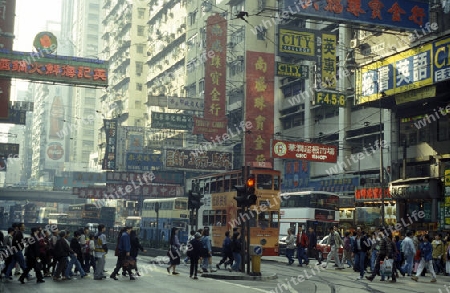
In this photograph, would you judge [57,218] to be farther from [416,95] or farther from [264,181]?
[416,95]

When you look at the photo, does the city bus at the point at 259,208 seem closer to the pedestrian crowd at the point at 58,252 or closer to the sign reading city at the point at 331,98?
the sign reading city at the point at 331,98

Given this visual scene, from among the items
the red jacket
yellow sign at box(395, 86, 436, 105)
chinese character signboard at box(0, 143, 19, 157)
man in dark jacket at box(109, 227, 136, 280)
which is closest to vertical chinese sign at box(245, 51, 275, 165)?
chinese character signboard at box(0, 143, 19, 157)

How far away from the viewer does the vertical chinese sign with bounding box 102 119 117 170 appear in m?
68.0

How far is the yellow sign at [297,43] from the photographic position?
2958cm

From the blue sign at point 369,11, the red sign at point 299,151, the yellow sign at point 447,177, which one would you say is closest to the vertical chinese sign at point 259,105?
the red sign at point 299,151

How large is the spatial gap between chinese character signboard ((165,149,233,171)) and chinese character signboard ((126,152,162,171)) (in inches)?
339

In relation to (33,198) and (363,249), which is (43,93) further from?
(363,249)

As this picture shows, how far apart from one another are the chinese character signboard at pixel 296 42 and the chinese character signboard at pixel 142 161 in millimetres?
35759

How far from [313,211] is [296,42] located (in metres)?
11.3

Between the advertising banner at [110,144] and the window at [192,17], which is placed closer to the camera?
the advertising banner at [110,144]

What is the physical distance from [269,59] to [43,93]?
451 ft

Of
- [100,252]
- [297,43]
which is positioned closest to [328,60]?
[297,43]

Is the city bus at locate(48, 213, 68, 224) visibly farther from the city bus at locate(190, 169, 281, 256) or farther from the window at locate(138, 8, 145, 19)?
the city bus at locate(190, 169, 281, 256)

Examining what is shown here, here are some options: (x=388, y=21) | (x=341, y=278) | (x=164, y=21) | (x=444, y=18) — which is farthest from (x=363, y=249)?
(x=164, y=21)
